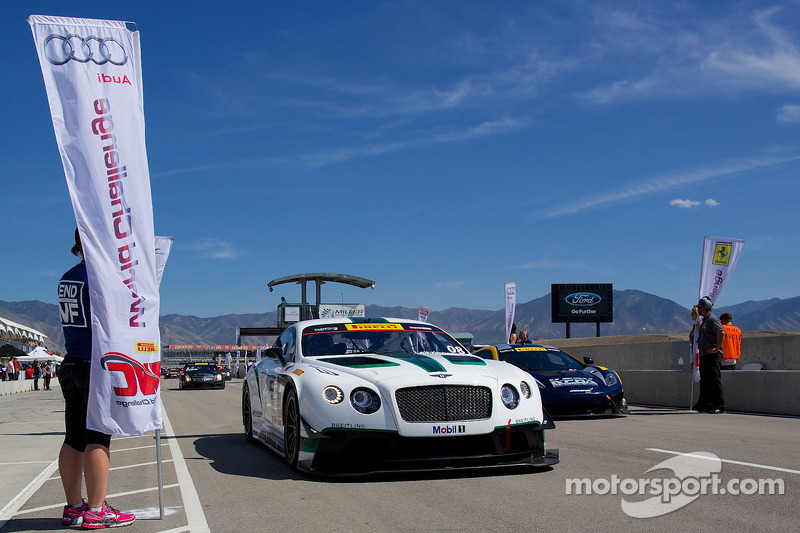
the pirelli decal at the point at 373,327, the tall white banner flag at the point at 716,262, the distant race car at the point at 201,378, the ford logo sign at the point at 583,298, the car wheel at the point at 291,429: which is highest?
the ford logo sign at the point at 583,298

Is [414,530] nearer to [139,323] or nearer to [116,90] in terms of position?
[139,323]

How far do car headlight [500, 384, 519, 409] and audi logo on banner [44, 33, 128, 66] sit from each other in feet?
12.9

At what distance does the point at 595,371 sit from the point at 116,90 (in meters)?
9.92

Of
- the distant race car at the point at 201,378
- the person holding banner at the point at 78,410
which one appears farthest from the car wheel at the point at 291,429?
the distant race car at the point at 201,378

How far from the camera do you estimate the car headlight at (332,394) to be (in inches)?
248

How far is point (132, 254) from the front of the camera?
16.5 ft

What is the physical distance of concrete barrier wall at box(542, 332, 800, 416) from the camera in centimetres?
1345

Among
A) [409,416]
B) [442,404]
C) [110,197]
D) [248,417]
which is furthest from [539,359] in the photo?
[110,197]

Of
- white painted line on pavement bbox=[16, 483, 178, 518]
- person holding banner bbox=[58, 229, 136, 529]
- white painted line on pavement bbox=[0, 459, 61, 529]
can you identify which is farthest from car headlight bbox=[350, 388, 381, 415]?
white painted line on pavement bbox=[0, 459, 61, 529]

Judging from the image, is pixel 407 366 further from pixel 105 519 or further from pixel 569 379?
pixel 569 379

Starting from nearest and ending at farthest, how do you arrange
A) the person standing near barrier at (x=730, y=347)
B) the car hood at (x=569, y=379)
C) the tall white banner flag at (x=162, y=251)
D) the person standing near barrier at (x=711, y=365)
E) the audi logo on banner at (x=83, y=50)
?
the audi logo on banner at (x=83, y=50), the car hood at (x=569, y=379), the person standing near barrier at (x=711, y=365), the person standing near barrier at (x=730, y=347), the tall white banner flag at (x=162, y=251)

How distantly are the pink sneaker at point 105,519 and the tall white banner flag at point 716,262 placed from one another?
13.3m

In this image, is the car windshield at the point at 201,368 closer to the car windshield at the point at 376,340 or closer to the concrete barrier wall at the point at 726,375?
the concrete barrier wall at the point at 726,375

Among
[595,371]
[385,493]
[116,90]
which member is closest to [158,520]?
[385,493]
